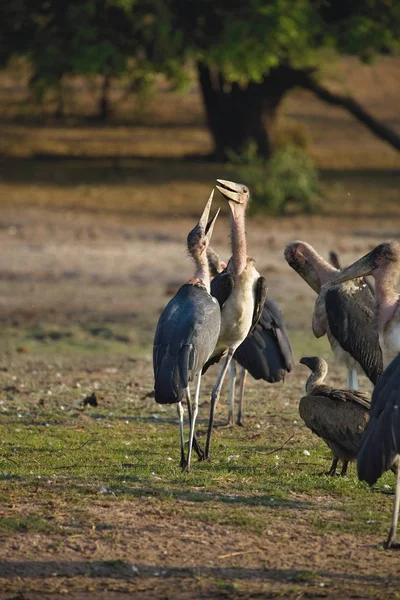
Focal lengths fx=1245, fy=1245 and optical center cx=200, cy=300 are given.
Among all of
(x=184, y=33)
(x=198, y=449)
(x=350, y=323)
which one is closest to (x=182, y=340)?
(x=198, y=449)

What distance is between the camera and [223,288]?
7430 millimetres

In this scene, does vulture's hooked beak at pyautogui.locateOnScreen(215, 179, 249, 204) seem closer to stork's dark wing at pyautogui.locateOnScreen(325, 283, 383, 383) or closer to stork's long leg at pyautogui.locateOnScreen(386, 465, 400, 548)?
stork's dark wing at pyautogui.locateOnScreen(325, 283, 383, 383)

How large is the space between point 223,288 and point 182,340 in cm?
109

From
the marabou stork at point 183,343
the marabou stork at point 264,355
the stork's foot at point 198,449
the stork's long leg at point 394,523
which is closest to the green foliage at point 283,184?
the marabou stork at point 264,355

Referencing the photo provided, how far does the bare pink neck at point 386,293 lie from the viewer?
6645 mm

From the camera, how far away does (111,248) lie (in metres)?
16.6

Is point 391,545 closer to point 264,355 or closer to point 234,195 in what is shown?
point 234,195

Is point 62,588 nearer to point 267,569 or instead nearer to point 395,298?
point 267,569

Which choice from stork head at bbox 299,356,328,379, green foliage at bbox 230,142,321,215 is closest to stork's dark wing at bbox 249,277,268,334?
stork head at bbox 299,356,328,379

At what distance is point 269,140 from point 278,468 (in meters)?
16.4

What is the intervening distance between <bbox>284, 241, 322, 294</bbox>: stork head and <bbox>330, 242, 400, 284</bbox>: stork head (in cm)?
139

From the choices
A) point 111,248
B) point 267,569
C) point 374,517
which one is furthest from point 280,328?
point 111,248

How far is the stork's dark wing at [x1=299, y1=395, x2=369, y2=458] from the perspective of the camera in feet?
21.1

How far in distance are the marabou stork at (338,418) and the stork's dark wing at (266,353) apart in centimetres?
134
